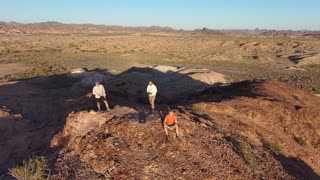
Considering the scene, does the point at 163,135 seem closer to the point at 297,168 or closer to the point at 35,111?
the point at 297,168

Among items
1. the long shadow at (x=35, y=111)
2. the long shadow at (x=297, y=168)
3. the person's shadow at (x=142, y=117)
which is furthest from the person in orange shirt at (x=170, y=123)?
the long shadow at (x=35, y=111)

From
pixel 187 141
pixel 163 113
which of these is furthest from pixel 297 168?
A: pixel 163 113

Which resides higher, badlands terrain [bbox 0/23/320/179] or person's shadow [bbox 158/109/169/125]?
person's shadow [bbox 158/109/169/125]

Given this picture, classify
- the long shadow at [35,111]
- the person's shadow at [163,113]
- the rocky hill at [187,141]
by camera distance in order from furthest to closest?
the long shadow at [35,111] → the person's shadow at [163,113] → the rocky hill at [187,141]

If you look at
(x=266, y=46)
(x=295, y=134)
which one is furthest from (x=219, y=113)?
(x=266, y=46)

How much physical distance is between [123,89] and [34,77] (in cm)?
1252


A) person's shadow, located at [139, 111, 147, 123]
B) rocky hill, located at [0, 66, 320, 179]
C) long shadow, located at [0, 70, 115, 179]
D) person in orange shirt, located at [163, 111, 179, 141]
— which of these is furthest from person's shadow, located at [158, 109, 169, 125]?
long shadow, located at [0, 70, 115, 179]

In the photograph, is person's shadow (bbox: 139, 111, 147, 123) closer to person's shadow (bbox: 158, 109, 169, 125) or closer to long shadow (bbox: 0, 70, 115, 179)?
person's shadow (bbox: 158, 109, 169, 125)

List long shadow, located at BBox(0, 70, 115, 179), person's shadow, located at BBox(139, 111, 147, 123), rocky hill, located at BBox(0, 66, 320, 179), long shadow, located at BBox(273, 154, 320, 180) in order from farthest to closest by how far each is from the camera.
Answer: long shadow, located at BBox(0, 70, 115, 179) < person's shadow, located at BBox(139, 111, 147, 123) < long shadow, located at BBox(273, 154, 320, 180) < rocky hill, located at BBox(0, 66, 320, 179)

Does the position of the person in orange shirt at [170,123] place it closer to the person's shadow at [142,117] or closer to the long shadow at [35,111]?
the person's shadow at [142,117]

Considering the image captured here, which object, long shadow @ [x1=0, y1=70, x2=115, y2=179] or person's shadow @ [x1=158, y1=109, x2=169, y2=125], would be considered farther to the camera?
long shadow @ [x1=0, y1=70, x2=115, y2=179]

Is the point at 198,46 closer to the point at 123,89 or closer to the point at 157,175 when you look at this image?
the point at 123,89

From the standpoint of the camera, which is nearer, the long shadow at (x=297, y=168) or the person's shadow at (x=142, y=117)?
the long shadow at (x=297, y=168)

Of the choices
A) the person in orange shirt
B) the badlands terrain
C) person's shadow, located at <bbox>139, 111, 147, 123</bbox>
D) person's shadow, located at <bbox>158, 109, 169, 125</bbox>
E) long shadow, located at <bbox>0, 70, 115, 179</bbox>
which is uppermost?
the person in orange shirt
